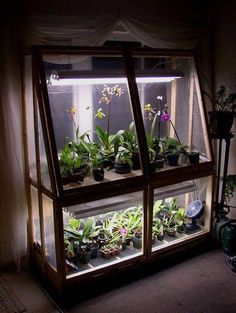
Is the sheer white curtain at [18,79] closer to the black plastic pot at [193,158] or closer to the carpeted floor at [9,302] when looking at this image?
the carpeted floor at [9,302]

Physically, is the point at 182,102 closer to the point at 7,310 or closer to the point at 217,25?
the point at 217,25

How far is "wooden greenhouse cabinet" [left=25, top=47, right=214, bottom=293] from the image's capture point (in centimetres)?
220

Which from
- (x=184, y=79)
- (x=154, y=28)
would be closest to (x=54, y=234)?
(x=184, y=79)

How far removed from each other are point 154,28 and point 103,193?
1440mm

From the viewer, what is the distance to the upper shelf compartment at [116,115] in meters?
2.21

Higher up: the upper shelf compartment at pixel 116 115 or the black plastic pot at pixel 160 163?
the upper shelf compartment at pixel 116 115

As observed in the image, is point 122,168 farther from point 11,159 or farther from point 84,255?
point 11,159

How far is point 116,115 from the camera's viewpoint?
257 cm

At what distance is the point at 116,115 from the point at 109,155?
0.31 m

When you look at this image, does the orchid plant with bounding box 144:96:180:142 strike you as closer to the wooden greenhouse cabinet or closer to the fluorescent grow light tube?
the wooden greenhouse cabinet

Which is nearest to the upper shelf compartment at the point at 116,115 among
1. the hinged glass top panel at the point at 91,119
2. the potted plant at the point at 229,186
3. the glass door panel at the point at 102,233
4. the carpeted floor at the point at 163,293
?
the hinged glass top panel at the point at 91,119

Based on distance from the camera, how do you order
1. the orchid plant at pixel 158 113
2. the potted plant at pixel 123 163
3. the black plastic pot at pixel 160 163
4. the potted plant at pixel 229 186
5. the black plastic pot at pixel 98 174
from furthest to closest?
the potted plant at pixel 229 186
the orchid plant at pixel 158 113
the black plastic pot at pixel 160 163
the potted plant at pixel 123 163
the black plastic pot at pixel 98 174

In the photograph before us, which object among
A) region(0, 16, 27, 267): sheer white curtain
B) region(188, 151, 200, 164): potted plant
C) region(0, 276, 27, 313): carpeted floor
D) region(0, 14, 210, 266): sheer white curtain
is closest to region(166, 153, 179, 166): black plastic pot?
region(188, 151, 200, 164): potted plant

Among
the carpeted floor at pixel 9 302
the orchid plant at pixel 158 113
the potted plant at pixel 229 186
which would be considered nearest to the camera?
the carpeted floor at pixel 9 302
